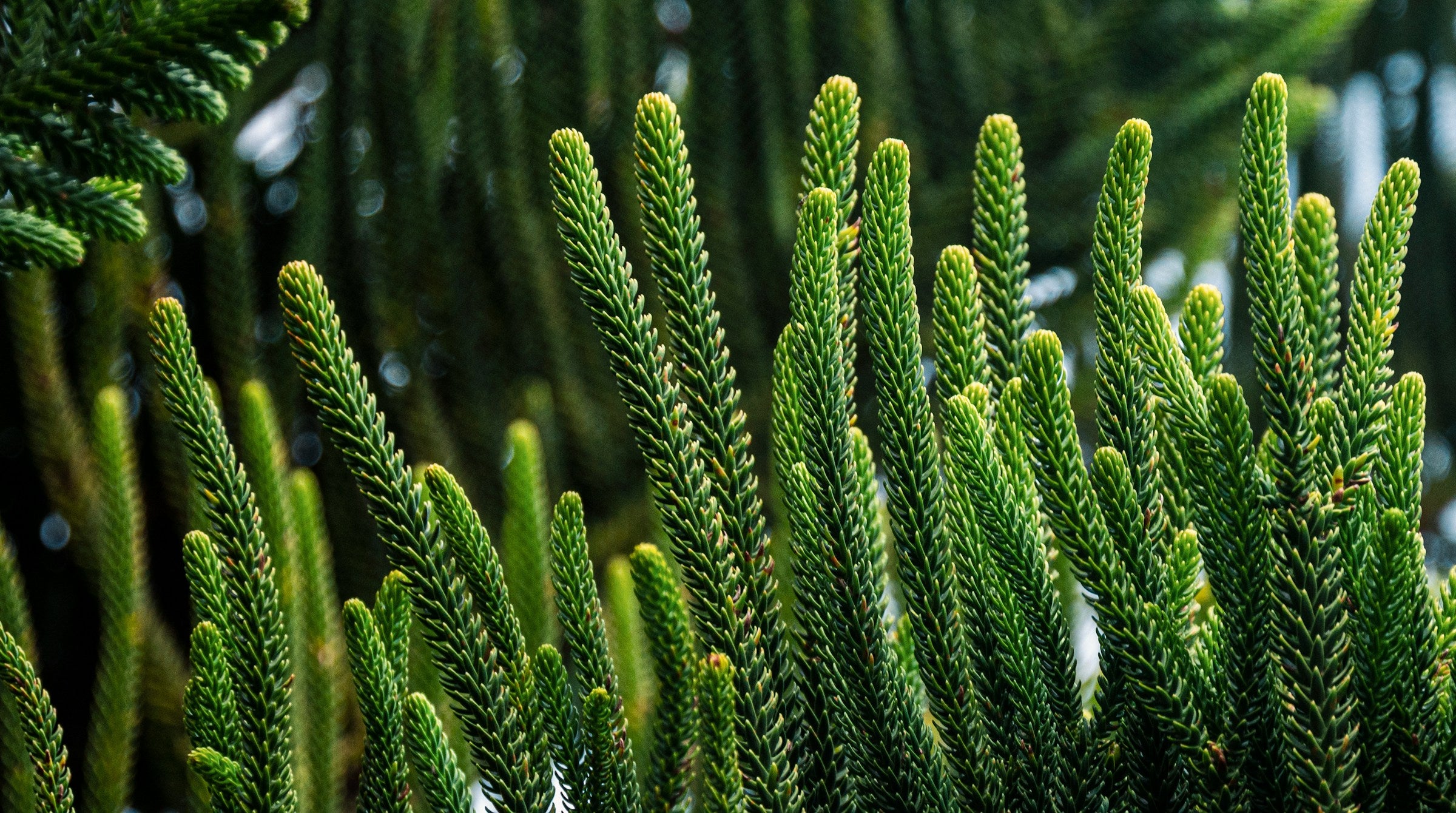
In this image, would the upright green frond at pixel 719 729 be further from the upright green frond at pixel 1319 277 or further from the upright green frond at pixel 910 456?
the upright green frond at pixel 1319 277

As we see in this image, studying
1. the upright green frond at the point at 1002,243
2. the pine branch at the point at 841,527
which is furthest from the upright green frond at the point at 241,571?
the upright green frond at the point at 1002,243

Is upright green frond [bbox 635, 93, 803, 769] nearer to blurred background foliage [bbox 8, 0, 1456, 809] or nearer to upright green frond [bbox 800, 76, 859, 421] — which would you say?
upright green frond [bbox 800, 76, 859, 421]

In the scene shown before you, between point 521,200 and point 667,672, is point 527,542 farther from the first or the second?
point 521,200

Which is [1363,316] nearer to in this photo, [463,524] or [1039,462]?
[1039,462]

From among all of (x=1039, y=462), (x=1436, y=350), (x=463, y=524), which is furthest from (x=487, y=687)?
(x=1436, y=350)

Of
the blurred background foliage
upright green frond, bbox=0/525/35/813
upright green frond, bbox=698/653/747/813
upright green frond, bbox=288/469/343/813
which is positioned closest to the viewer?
upright green frond, bbox=698/653/747/813

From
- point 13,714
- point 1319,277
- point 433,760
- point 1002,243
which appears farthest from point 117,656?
point 1319,277

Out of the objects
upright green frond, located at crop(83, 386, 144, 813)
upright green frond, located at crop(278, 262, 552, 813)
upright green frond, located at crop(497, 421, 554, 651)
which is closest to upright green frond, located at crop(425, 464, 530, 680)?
upright green frond, located at crop(278, 262, 552, 813)

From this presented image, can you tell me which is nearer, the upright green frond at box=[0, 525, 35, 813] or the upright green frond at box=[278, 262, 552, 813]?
the upright green frond at box=[278, 262, 552, 813]
